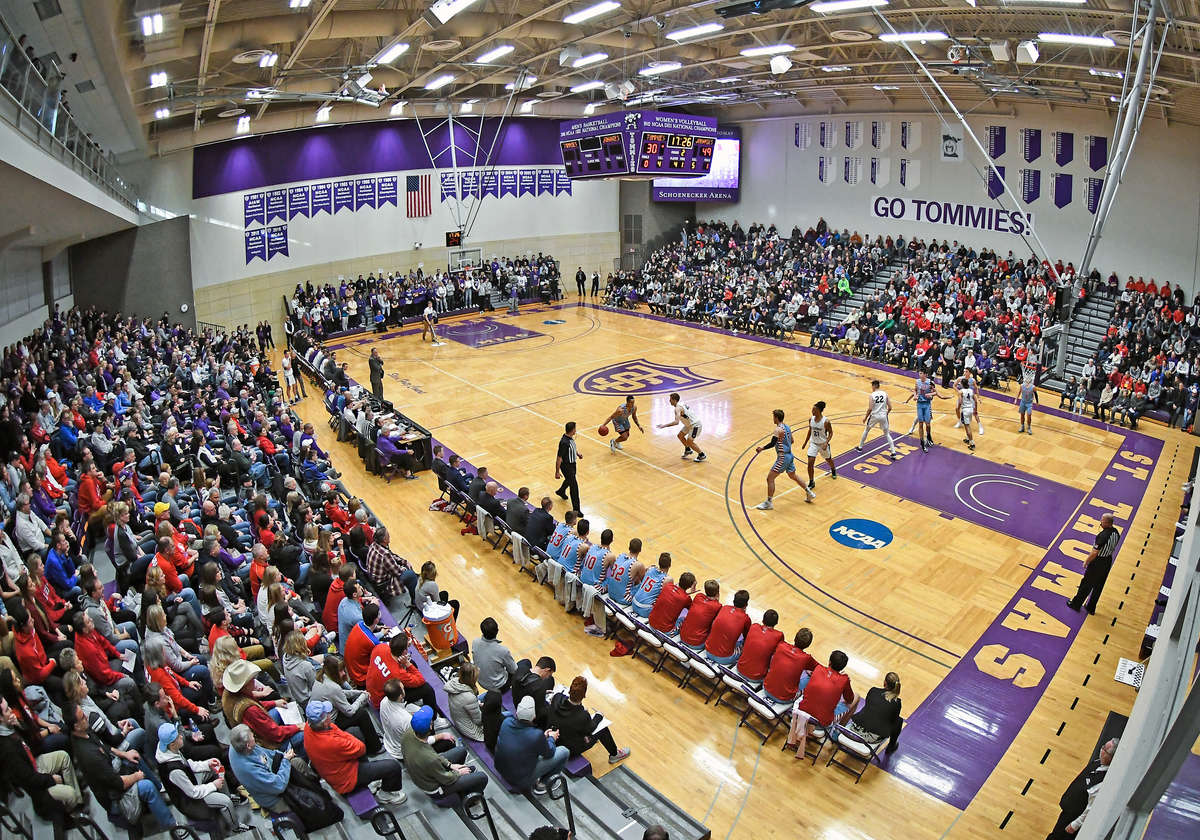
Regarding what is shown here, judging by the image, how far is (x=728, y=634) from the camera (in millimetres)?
8758

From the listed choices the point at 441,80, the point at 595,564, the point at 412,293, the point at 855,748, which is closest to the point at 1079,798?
the point at 855,748

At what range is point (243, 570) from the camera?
9.47 metres

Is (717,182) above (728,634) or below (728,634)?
above

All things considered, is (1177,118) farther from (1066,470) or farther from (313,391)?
(313,391)

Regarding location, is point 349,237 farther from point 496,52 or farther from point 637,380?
point 637,380

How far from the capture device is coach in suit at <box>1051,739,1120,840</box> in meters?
6.30

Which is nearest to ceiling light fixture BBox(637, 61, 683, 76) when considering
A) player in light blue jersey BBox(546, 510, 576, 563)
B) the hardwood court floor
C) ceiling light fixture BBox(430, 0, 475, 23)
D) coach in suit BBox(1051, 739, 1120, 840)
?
the hardwood court floor

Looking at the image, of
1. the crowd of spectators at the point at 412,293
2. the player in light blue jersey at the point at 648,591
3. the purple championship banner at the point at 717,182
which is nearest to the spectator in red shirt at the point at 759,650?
the player in light blue jersey at the point at 648,591

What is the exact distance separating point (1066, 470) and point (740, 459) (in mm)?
6225

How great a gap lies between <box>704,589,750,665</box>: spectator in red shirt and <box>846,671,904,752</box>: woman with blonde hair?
4.66 feet

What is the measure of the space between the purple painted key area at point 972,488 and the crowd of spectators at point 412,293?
19353 millimetres

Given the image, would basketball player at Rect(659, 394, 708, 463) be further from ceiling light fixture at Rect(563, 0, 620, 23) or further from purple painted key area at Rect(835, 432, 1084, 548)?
ceiling light fixture at Rect(563, 0, 620, 23)

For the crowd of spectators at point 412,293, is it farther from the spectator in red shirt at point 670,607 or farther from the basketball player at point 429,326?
the spectator in red shirt at point 670,607

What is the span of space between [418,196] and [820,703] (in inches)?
1196
